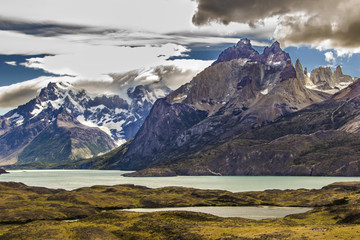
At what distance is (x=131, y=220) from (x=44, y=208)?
2442 inches

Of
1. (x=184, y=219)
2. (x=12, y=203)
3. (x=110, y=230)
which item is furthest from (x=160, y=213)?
(x=12, y=203)

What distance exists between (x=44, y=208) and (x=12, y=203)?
679 inches

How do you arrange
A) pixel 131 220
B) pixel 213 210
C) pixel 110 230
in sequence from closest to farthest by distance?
pixel 110 230
pixel 131 220
pixel 213 210

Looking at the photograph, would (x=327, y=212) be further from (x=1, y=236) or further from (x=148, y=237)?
(x=1, y=236)

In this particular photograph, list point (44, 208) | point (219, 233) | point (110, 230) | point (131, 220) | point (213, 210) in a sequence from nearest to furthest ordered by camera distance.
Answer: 1. point (219, 233)
2. point (110, 230)
3. point (131, 220)
4. point (44, 208)
5. point (213, 210)

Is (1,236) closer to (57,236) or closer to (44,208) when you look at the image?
(57,236)

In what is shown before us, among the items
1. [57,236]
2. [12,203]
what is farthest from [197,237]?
[12,203]

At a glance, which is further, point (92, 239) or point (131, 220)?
point (131, 220)

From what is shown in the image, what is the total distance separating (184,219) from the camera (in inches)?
5763

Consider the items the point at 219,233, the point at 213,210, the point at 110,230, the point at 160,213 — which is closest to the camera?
the point at 219,233

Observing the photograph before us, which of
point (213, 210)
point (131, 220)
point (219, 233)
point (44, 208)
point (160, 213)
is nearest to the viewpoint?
point (219, 233)

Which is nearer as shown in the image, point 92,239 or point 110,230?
point 92,239

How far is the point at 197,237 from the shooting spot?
108 meters

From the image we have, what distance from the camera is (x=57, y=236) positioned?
112562mm
